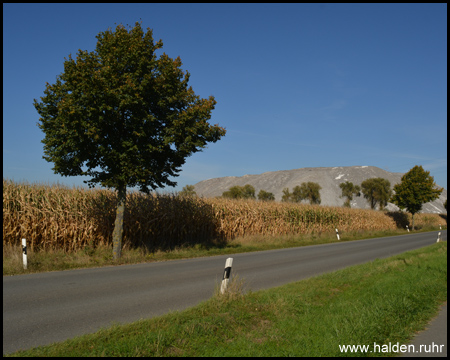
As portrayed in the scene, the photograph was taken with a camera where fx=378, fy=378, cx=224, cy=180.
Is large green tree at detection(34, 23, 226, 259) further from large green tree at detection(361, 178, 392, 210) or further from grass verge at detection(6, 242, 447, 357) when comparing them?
large green tree at detection(361, 178, 392, 210)

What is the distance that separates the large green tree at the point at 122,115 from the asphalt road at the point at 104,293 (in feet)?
11.9

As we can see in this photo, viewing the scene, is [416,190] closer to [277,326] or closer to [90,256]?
[90,256]

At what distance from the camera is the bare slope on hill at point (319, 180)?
156250 mm

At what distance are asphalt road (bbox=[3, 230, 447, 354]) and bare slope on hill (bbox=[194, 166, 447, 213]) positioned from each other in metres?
141

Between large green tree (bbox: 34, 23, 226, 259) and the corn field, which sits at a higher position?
large green tree (bbox: 34, 23, 226, 259)

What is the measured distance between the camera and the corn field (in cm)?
1528

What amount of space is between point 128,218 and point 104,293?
9609mm

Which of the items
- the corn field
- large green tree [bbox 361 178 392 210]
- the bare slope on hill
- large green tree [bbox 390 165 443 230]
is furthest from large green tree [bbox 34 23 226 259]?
the bare slope on hill

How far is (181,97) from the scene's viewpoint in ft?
49.9

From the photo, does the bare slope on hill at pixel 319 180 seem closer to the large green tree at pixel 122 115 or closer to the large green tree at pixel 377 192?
the large green tree at pixel 377 192

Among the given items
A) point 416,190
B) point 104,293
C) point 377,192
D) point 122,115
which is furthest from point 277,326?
point 377,192

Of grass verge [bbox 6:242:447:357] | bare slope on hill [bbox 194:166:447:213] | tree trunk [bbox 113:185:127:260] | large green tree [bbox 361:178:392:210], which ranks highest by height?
bare slope on hill [bbox 194:166:447:213]

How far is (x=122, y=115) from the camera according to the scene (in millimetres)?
13828

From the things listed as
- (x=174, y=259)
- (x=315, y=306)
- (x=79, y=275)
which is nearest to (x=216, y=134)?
(x=174, y=259)
